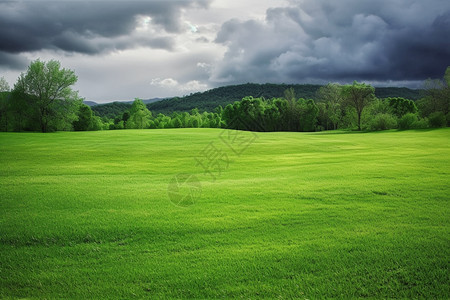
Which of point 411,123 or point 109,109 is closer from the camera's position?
point 411,123

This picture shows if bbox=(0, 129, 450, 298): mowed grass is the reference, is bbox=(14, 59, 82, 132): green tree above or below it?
above

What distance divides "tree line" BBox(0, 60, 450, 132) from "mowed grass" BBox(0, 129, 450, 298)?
178ft

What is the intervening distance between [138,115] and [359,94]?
70.6 meters

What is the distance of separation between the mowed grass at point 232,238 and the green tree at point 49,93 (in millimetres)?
53333

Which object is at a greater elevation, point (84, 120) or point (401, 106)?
point (401, 106)

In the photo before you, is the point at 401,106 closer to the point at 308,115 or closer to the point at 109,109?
the point at 308,115

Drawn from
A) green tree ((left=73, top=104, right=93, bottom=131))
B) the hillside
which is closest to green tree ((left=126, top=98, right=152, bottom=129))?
green tree ((left=73, top=104, right=93, bottom=131))

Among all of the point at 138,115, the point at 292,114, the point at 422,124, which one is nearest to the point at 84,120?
the point at 138,115

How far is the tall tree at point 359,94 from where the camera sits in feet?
244

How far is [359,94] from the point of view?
247 ft

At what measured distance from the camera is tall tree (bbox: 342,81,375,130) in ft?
244

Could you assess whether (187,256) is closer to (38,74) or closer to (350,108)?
(38,74)

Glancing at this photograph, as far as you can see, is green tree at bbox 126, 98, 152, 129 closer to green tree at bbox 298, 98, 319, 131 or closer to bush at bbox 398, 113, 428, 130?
green tree at bbox 298, 98, 319, 131

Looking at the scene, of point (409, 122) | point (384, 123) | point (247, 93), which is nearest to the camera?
point (409, 122)
